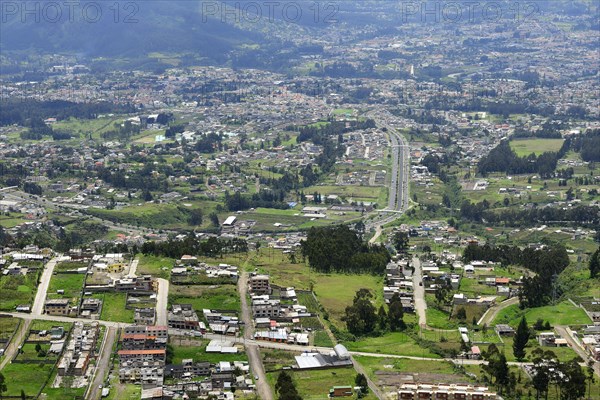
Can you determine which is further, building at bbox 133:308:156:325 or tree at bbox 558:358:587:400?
building at bbox 133:308:156:325

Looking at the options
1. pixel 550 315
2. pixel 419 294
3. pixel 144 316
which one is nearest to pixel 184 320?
pixel 144 316

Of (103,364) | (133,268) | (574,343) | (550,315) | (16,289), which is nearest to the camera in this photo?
(103,364)

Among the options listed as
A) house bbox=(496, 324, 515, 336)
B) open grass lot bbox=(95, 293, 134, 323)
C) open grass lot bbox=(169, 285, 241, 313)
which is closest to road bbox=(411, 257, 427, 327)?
house bbox=(496, 324, 515, 336)

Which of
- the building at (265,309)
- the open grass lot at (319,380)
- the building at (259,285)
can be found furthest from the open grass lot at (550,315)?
the building at (259,285)

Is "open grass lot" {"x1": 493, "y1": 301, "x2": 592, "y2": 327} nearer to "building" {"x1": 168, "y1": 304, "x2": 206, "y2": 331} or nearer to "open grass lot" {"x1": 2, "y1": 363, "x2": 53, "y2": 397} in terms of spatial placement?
"building" {"x1": 168, "y1": 304, "x2": 206, "y2": 331}

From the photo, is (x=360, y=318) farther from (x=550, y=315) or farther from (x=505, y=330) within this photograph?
(x=550, y=315)
